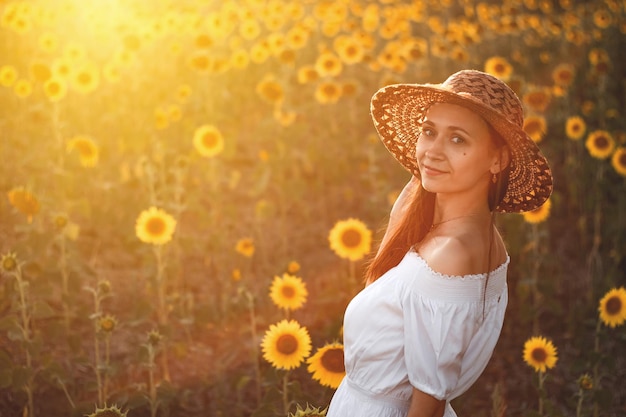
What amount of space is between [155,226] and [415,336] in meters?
2.03

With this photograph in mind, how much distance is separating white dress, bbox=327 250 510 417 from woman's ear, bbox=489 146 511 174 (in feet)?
0.89

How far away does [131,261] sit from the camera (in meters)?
4.76

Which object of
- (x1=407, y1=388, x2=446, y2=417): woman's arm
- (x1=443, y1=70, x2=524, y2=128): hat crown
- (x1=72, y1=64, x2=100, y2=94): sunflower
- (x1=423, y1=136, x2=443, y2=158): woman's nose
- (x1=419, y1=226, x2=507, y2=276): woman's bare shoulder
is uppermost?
(x1=72, y1=64, x2=100, y2=94): sunflower

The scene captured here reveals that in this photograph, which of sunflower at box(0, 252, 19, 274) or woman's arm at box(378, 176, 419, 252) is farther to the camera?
sunflower at box(0, 252, 19, 274)

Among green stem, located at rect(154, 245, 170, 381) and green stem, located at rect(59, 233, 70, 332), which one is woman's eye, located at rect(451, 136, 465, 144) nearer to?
green stem, located at rect(154, 245, 170, 381)

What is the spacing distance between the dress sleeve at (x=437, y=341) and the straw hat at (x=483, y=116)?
17.9 inches

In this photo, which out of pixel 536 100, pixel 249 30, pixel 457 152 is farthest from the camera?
pixel 249 30

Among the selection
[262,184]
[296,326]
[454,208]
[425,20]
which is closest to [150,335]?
[296,326]

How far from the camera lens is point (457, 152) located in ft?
6.48

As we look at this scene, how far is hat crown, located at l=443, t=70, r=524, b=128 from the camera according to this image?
1.91 m

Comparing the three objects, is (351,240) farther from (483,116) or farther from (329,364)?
(483,116)

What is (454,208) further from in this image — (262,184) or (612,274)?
(262,184)

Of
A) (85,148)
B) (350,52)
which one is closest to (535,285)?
(85,148)

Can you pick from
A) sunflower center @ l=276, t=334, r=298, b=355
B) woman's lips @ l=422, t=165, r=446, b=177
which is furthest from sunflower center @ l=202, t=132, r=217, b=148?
woman's lips @ l=422, t=165, r=446, b=177
